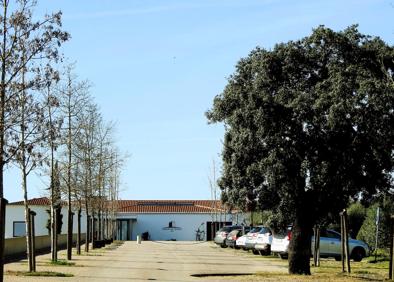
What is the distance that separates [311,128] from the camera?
21.6 meters

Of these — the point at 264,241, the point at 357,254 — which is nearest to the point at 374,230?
the point at 357,254

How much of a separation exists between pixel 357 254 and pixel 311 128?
49.0 ft

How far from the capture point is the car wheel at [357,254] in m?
34.7

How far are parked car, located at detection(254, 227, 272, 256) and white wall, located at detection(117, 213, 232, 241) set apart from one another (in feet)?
190

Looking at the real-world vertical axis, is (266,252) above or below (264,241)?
below

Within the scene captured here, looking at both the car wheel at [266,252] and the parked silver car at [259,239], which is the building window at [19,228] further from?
the car wheel at [266,252]

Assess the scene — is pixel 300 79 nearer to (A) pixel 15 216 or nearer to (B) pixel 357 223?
(B) pixel 357 223

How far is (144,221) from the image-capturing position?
9825cm

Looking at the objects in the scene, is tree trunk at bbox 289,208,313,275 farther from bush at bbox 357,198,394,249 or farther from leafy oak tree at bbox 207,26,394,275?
bush at bbox 357,198,394,249

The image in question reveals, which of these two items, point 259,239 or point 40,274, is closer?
point 40,274

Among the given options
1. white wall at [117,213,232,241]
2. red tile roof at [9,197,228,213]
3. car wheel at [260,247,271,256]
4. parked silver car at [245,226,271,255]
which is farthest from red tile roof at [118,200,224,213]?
car wheel at [260,247,271,256]

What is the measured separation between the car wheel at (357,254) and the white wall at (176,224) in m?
62.3

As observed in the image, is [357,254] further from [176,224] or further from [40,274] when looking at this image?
[176,224]

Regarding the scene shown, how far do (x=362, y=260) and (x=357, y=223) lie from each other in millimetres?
16712
